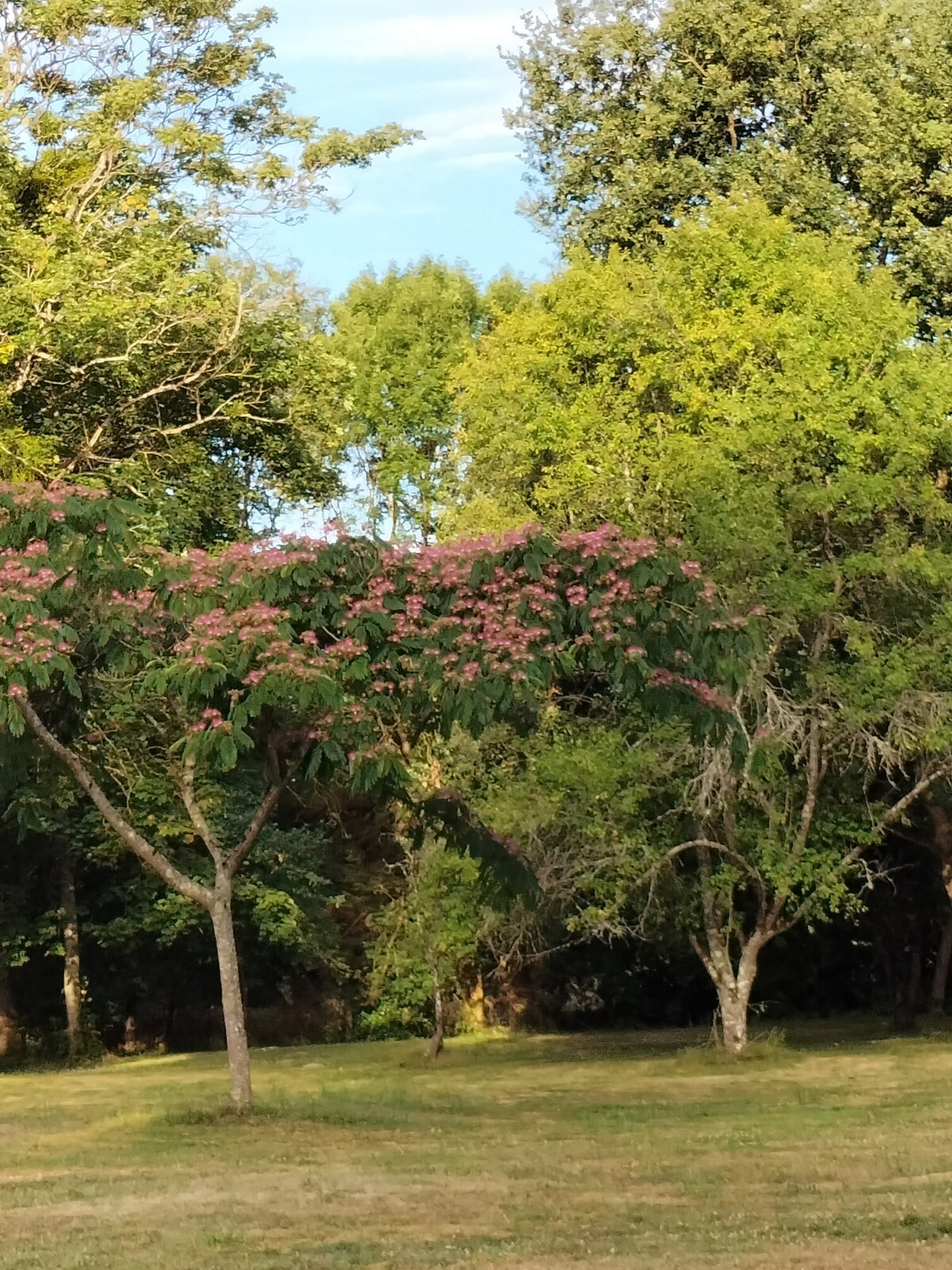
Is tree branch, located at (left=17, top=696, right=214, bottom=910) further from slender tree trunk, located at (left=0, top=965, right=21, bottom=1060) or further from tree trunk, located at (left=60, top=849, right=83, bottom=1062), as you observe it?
slender tree trunk, located at (left=0, top=965, right=21, bottom=1060)

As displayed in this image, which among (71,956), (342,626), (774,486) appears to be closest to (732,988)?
(774,486)

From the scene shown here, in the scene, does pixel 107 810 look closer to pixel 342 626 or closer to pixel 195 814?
pixel 195 814

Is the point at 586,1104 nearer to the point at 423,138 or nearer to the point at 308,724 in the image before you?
the point at 308,724

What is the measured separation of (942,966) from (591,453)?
13104 mm

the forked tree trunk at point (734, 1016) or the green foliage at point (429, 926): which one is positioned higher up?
the green foliage at point (429, 926)

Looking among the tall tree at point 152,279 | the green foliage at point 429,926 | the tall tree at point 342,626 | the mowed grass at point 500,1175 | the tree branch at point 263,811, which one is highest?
the tall tree at point 152,279

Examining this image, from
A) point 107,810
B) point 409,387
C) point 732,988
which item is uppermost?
point 409,387

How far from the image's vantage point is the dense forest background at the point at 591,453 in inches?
853

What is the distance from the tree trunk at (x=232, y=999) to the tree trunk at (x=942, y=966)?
1890cm

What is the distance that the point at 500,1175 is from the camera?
1109 centimetres

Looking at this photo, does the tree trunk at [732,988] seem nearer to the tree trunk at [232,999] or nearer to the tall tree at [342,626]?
the tree trunk at [232,999]

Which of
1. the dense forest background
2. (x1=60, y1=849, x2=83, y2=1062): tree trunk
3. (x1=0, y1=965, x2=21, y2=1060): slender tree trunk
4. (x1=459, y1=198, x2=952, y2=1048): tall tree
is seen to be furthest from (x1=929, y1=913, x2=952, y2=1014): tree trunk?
(x1=0, y1=965, x2=21, y2=1060): slender tree trunk

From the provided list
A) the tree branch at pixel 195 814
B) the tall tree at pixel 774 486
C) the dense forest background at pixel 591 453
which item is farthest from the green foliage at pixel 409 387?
the tree branch at pixel 195 814

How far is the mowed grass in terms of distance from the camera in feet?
26.1
